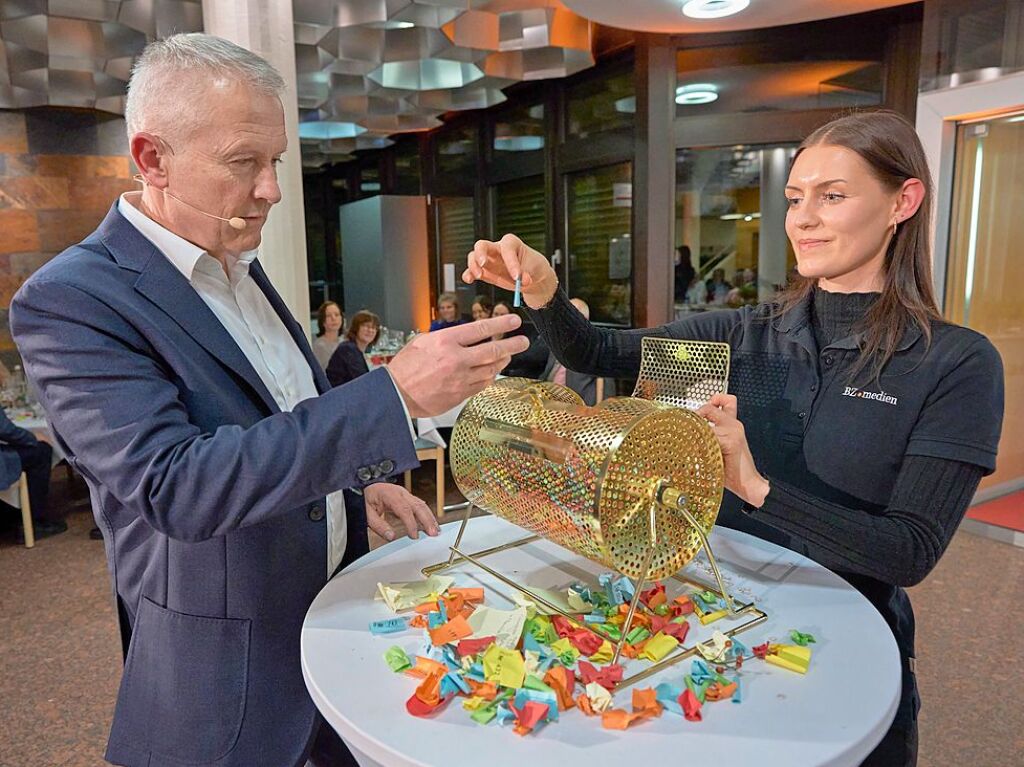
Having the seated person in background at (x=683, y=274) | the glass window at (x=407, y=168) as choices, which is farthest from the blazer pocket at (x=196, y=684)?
the glass window at (x=407, y=168)

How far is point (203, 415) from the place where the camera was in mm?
1028

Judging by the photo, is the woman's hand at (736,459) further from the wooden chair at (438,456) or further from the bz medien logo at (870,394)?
the wooden chair at (438,456)

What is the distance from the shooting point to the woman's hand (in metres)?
1.06

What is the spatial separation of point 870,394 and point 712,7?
146 inches

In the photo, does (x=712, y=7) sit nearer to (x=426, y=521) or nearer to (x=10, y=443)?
(x=426, y=521)

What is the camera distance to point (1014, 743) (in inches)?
87.0

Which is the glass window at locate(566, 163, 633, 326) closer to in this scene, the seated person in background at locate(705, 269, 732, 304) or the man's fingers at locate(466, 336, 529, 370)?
the seated person in background at locate(705, 269, 732, 304)

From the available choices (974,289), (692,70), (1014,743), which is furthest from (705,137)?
(1014,743)

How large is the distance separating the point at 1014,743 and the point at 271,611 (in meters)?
2.32

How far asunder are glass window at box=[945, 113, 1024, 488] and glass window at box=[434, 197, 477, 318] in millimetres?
5444

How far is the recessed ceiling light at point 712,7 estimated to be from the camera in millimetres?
4094

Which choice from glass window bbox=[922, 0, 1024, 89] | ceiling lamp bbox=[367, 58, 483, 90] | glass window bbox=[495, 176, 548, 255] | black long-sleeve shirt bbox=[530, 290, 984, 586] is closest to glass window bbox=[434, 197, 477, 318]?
glass window bbox=[495, 176, 548, 255]

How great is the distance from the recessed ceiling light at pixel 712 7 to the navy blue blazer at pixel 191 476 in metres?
3.93

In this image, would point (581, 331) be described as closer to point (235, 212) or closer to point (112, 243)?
point (235, 212)
